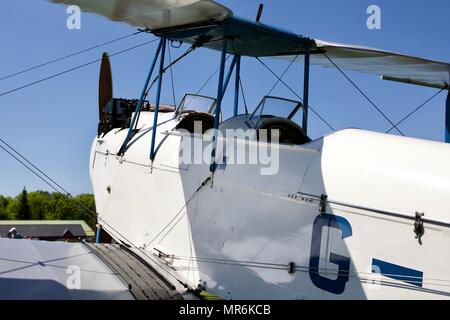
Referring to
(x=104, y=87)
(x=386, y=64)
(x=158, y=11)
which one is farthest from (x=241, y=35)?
(x=104, y=87)

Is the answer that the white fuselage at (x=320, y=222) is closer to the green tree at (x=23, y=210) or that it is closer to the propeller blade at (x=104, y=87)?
the propeller blade at (x=104, y=87)

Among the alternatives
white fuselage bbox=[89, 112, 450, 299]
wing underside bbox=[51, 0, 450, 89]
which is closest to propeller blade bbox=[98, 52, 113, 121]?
wing underside bbox=[51, 0, 450, 89]

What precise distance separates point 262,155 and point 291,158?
371mm

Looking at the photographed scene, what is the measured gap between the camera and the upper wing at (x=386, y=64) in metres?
6.57

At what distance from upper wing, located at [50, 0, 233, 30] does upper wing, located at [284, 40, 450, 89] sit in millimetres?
2017

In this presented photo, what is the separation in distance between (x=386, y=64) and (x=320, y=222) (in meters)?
5.00

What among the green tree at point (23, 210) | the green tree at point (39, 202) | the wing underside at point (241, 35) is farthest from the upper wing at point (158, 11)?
the green tree at point (39, 202)

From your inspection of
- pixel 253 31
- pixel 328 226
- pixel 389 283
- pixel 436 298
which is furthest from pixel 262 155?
pixel 253 31

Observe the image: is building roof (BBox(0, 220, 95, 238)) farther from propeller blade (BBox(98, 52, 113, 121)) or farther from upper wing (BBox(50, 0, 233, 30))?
upper wing (BBox(50, 0, 233, 30))

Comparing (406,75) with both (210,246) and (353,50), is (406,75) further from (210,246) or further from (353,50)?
(210,246)

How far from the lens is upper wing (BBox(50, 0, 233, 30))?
16.0 ft

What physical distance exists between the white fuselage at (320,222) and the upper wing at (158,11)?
1.47 metres

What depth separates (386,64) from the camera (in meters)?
7.39

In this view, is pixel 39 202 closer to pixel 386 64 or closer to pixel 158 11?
pixel 386 64
